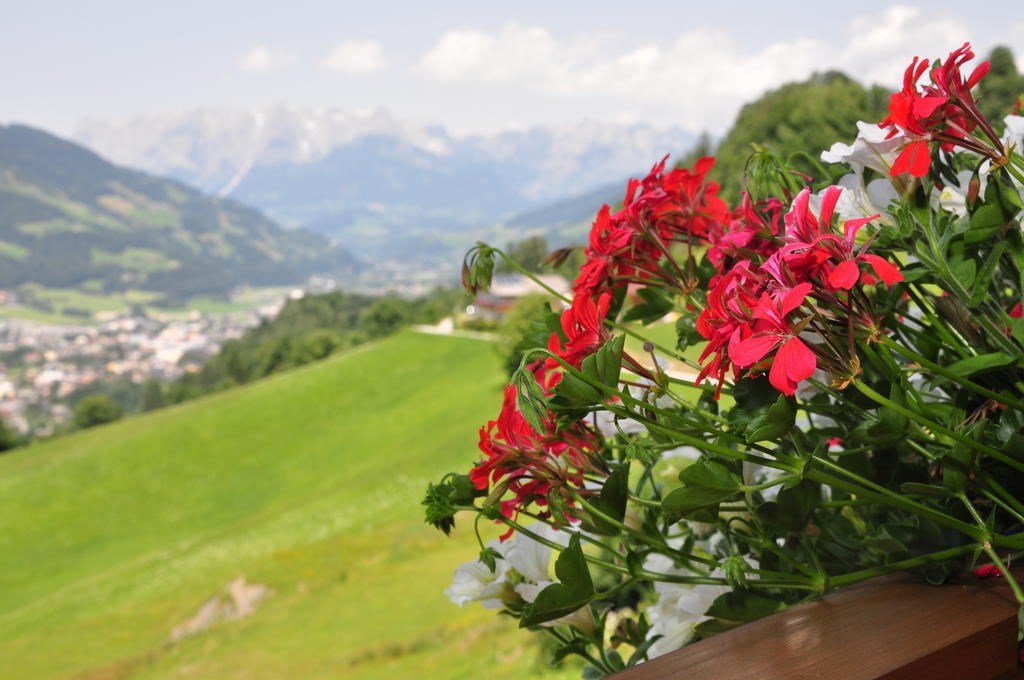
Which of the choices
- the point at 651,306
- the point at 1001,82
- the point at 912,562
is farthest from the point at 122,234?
the point at 912,562

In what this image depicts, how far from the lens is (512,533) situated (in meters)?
0.59

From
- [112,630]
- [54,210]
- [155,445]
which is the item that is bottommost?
[112,630]

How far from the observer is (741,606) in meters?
0.58

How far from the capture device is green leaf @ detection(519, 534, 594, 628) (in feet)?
1.50

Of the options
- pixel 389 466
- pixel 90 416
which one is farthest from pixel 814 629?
pixel 90 416

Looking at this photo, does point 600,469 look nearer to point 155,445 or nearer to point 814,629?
point 814,629

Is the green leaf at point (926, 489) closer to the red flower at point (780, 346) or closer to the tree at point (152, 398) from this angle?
the red flower at point (780, 346)

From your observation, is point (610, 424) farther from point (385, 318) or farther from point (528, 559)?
point (385, 318)

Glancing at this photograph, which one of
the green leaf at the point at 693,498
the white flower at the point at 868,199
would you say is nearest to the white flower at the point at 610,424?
the green leaf at the point at 693,498

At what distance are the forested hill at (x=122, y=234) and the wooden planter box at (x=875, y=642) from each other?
149 m

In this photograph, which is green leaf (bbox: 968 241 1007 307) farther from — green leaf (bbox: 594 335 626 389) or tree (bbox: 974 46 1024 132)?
tree (bbox: 974 46 1024 132)

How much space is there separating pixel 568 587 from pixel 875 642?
0.60 feet

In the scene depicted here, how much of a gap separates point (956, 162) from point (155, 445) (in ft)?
73.1

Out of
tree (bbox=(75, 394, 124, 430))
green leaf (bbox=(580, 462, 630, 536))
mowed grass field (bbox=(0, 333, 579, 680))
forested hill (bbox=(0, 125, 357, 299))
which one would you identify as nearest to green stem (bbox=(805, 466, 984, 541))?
green leaf (bbox=(580, 462, 630, 536))
